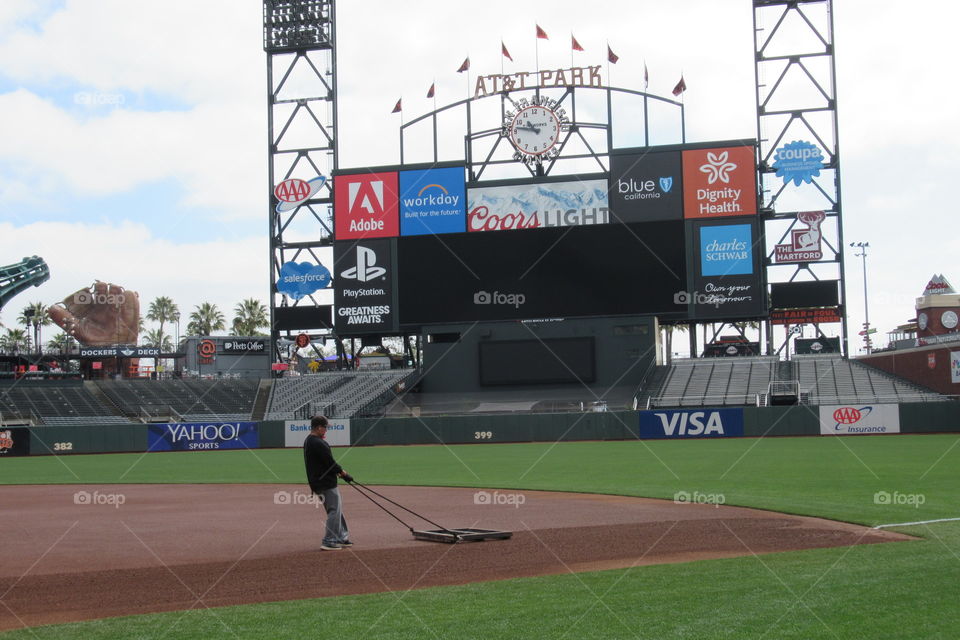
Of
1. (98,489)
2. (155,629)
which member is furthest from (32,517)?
(155,629)

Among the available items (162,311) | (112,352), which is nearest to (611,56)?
(112,352)

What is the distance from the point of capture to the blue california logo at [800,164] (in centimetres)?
4684

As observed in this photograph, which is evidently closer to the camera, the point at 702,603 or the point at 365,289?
the point at 702,603

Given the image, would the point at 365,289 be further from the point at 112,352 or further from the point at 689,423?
the point at 112,352

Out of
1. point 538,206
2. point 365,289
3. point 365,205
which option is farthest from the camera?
point 365,205

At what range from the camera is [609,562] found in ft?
32.3

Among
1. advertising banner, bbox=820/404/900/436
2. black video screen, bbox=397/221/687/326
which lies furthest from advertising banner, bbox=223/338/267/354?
advertising banner, bbox=820/404/900/436

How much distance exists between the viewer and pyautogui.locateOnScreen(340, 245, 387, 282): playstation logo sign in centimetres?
4812

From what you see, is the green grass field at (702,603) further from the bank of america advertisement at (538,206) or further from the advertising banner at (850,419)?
the bank of america advertisement at (538,206)

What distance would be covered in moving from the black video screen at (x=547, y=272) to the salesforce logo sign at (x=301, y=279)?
17.6 ft

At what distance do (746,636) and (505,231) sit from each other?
133 ft

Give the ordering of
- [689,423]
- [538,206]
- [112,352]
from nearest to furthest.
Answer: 1. [689,423]
2. [538,206]
3. [112,352]

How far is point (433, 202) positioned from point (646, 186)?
10.4 metres

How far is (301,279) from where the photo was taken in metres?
50.7
